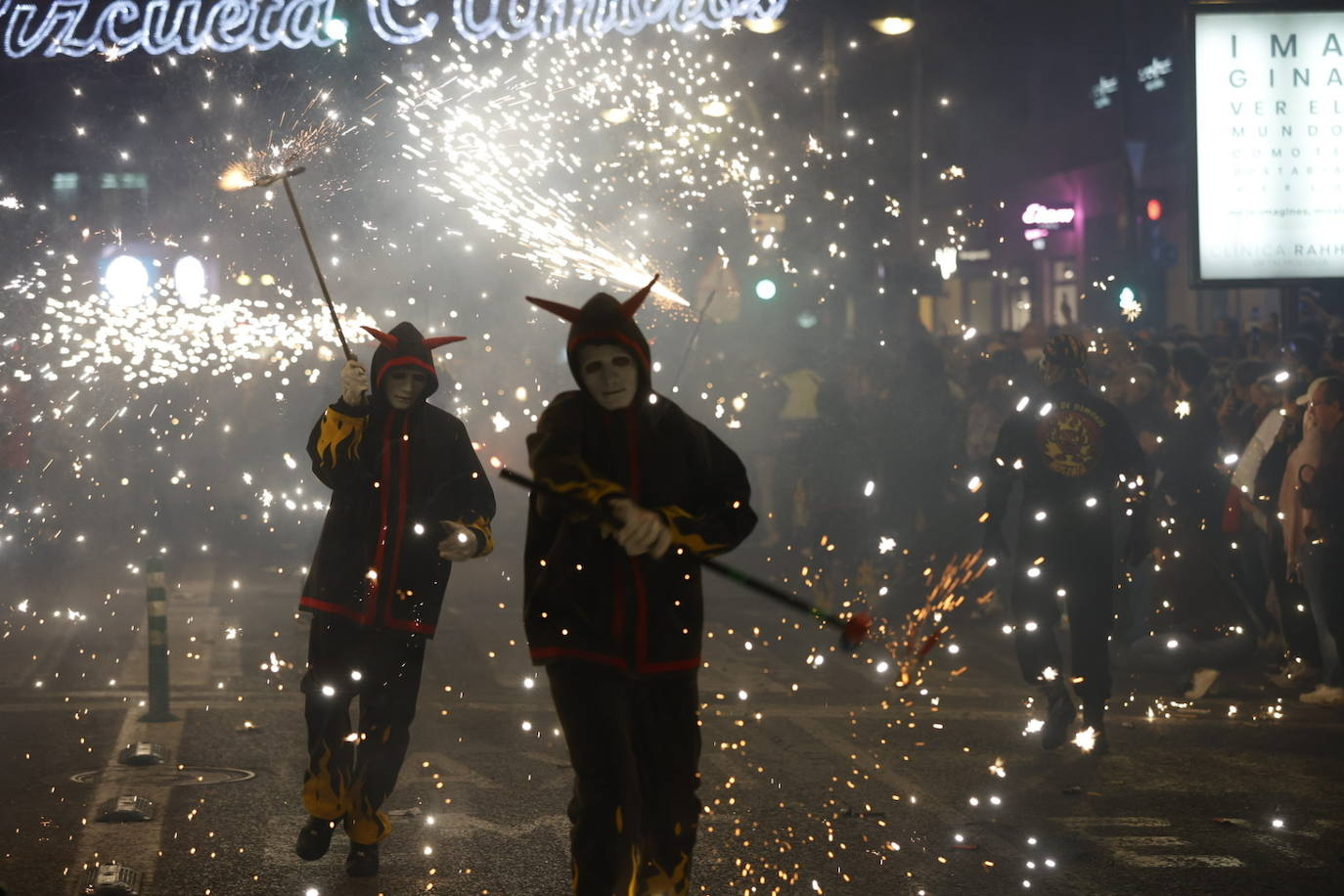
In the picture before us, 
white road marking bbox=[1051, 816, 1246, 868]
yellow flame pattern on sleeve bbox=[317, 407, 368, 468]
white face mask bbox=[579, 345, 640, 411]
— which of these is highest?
white face mask bbox=[579, 345, 640, 411]

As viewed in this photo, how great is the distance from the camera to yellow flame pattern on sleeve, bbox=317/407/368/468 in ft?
20.6

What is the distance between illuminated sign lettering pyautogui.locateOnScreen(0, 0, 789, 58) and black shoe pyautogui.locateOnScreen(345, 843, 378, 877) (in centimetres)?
1119

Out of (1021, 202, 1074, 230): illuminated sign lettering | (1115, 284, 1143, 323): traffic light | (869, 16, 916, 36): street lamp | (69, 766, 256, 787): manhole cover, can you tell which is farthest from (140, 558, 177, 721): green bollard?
(1021, 202, 1074, 230): illuminated sign lettering

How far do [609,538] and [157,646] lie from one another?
4857 mm

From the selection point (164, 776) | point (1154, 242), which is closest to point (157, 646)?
point (164, 776)

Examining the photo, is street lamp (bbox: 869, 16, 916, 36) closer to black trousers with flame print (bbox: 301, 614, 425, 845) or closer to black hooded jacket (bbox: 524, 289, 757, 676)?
black trousers with flame print (bbox: 301, 614, 425, 845)

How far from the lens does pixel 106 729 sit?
29.1 ft

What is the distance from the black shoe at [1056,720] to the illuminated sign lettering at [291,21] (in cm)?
988

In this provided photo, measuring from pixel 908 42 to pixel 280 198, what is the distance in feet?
33.2

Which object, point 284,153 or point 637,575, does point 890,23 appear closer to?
point 284,153

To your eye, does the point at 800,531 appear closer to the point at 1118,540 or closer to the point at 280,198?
the point at 1118,540

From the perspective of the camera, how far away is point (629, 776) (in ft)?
15.6

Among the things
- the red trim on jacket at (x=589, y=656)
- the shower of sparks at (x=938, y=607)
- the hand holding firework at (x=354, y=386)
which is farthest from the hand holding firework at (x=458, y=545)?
the shower of sparks at (x=938, y=607)

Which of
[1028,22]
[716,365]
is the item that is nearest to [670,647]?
[716,365]
